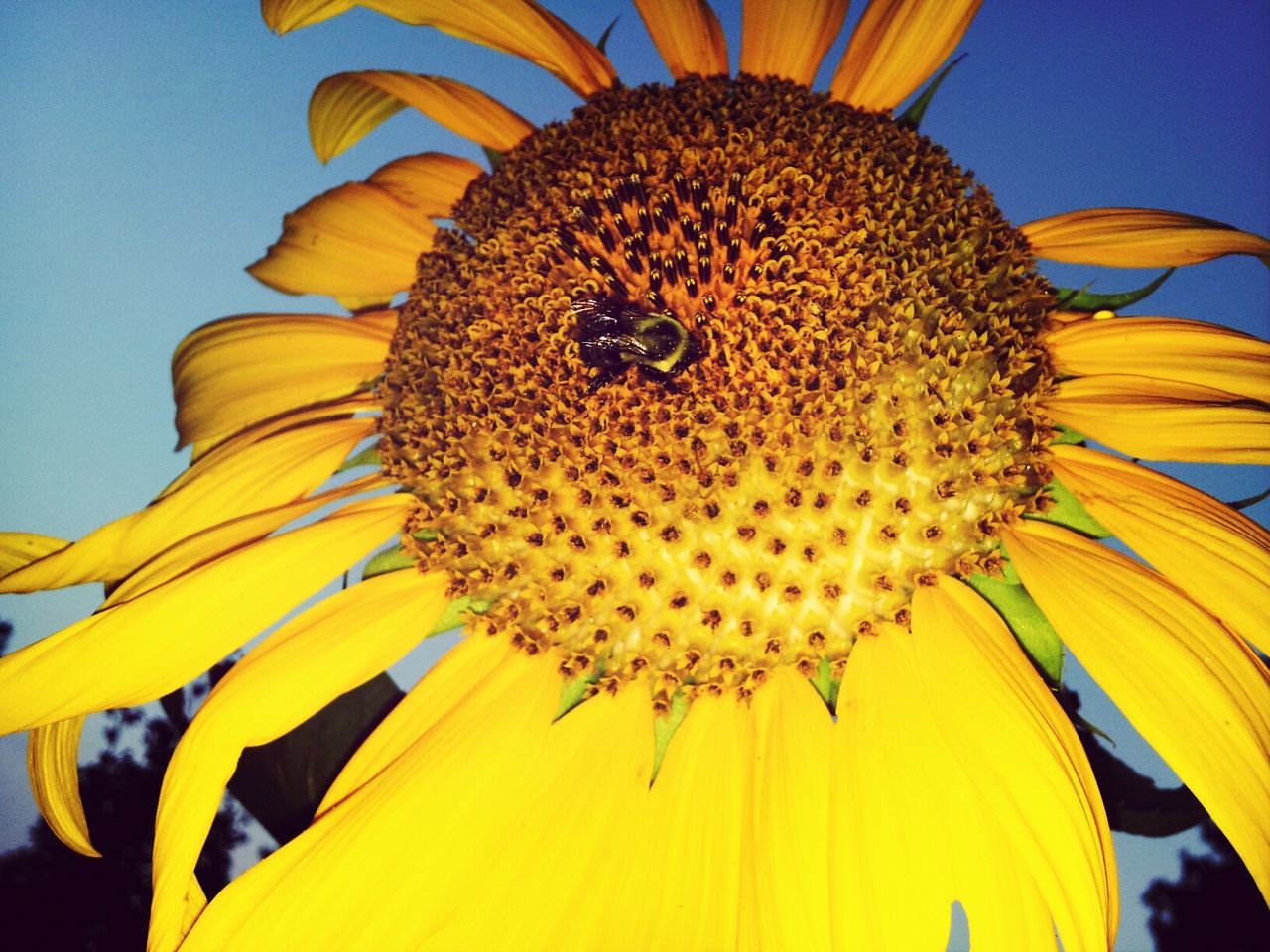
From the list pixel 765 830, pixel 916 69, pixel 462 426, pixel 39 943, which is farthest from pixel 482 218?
pixel 39 943

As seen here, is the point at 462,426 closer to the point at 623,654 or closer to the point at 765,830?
the point at 623,654

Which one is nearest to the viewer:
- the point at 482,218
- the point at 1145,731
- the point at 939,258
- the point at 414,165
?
the point at 1145,731

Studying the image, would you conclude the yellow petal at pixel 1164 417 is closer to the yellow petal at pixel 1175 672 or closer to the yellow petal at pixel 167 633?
the yellow petal at pixel 1175 672

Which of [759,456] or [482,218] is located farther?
[482,218]

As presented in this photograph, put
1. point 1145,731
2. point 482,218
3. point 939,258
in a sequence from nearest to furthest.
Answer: point 1145,731
point 939,258
point 482,218

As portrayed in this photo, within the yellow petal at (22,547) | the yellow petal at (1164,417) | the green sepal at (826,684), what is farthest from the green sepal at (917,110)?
the yellow petal at (22,547)

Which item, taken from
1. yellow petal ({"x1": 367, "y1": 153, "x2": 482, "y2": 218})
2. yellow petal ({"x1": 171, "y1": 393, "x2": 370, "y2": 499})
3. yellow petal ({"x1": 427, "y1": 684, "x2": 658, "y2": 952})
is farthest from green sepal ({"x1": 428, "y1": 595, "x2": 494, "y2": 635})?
yellow petal ({"x1": 367, "y1": 153, "x2": 482, "y2": 218})

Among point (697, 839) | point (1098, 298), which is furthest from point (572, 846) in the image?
point (1098, 298)
